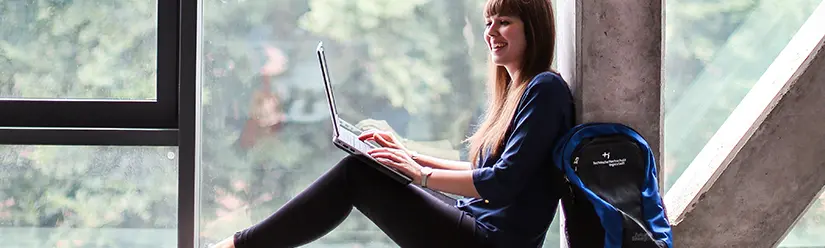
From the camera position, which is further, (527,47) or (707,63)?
(707,63)

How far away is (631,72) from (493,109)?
387mm

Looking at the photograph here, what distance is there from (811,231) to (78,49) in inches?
100

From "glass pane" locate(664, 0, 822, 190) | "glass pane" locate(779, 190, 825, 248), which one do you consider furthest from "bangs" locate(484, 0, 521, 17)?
"glass pane" locate(779, 190, 825, 248)

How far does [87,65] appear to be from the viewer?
238cm

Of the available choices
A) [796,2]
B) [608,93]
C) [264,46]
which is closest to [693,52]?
[796,2]

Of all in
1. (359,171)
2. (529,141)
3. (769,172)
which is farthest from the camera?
(769,172)

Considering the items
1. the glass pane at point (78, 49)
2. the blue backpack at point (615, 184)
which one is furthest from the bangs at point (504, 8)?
the glass pane at point (78, 49)

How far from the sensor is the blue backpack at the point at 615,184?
173 cm

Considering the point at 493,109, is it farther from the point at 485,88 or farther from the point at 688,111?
the point at 688,111

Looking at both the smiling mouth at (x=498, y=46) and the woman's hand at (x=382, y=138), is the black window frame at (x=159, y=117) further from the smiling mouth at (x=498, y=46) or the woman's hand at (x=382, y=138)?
the smiling mouth at (x=498, y=46)

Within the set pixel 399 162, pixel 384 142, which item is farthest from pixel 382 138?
pixel 399 162

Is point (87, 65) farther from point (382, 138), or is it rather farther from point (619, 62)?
point (619, 62)

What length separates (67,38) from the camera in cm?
238

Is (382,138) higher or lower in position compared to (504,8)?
lower
